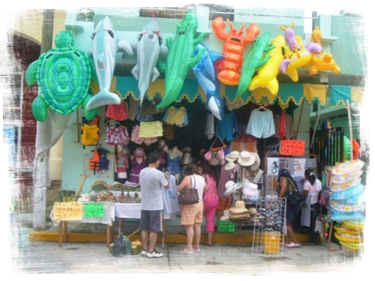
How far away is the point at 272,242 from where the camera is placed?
25.7ft

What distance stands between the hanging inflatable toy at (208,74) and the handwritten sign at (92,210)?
268cm

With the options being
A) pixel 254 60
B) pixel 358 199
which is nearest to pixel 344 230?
pixel 358 199

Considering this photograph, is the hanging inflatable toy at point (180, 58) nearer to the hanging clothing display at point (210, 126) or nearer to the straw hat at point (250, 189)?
the hanging clothing display at point (210, 126)

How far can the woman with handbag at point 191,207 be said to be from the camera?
7766 millimetres

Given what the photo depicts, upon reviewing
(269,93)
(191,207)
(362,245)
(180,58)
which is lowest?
(362,245)

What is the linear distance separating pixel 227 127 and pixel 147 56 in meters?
2.54

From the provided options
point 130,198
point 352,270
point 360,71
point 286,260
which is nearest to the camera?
point 352,270

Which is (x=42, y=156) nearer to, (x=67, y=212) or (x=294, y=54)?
(x=67, y=212)

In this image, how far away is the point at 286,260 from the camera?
299 inches

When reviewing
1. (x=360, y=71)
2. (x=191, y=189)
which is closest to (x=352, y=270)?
(x=191, y=189)

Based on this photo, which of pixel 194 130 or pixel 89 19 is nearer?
pixel 89 19

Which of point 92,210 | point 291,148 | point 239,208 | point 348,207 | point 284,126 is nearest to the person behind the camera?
point 348,207

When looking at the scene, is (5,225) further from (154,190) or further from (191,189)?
(191,189)

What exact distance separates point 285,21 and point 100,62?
4.60m
